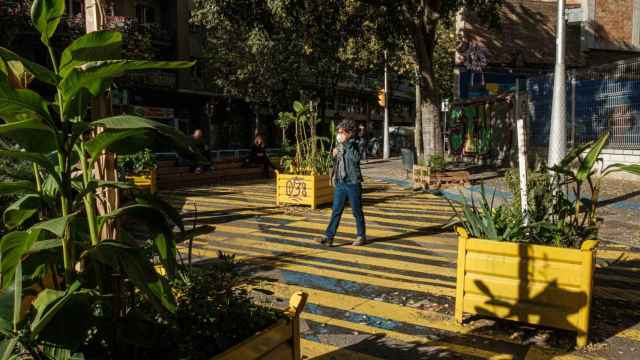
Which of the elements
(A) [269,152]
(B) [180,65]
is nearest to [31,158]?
(B) [180,65]

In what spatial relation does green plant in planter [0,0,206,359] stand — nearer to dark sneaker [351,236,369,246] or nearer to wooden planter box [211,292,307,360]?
wooden planter box [211,292,307,360]


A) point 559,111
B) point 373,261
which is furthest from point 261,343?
point 559,111

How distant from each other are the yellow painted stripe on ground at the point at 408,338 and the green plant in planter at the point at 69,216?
8.97 ft

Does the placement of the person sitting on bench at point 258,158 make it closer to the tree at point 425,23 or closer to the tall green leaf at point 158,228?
the tree at point 425,23

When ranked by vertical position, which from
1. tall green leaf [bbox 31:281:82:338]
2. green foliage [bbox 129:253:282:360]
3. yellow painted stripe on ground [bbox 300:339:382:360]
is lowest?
yellow painted stripe on ground [bbox 300:339:382:360]

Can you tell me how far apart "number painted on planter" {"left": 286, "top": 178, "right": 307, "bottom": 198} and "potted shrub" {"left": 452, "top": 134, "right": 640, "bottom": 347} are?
6.95m

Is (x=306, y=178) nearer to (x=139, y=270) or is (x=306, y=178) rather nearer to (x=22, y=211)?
(x=22, y=211)

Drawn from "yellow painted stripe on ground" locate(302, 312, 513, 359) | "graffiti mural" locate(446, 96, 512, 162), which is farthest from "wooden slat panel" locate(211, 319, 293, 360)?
"graffiti mural" locate(446, 96, 512, 162)

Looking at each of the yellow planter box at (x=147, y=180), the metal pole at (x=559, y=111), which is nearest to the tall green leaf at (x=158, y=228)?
the metal pole at (x=559, y=111)

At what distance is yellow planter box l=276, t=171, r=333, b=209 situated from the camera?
1134 centimetres

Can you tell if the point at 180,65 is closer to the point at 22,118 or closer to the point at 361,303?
the point at 22,118

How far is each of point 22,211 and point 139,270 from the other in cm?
63

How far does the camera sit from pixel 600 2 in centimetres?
2841

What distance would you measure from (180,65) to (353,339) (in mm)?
3097
